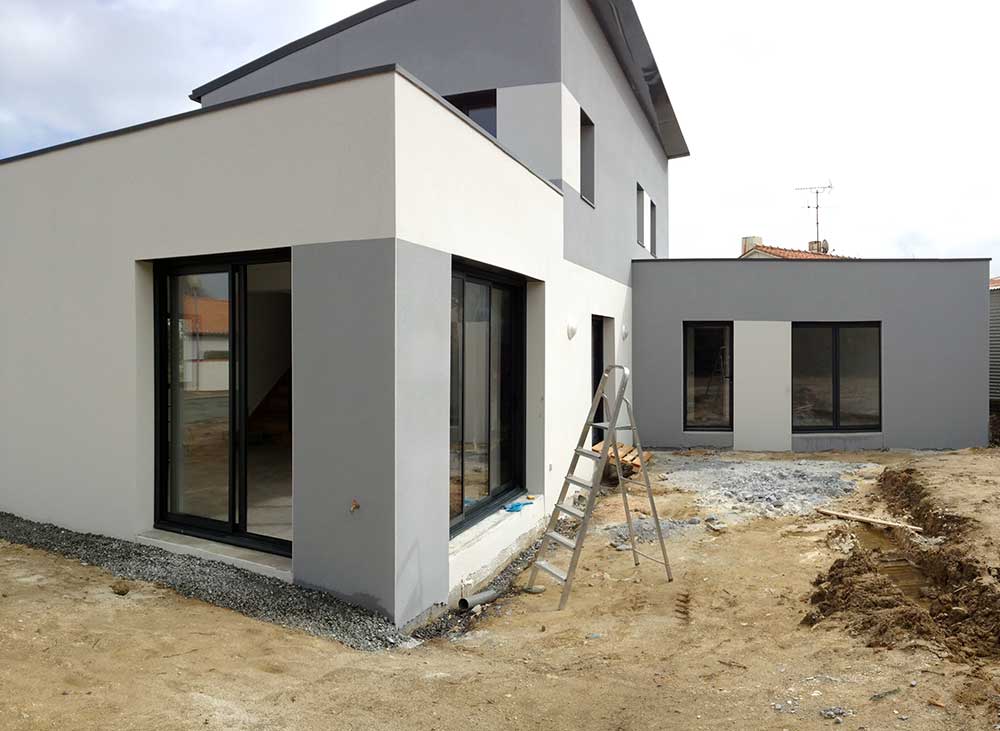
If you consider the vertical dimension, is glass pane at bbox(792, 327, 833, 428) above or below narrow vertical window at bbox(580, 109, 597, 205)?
below

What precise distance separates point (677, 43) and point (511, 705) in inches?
467

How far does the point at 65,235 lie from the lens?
6164 mm

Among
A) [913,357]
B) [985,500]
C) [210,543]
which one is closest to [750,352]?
[913,357]

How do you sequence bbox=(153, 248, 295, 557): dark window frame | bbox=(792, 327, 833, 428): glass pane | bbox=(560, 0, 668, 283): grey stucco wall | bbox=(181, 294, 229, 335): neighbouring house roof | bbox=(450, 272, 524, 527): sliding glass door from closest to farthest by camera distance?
bbox=(153, 248, 295, 557): dark window frame → bbox=(181, 294, 229, 335): neighbouring house roof → bbox=(450, 272, 524, 527): sliding glass door → bbox=(560, 0, 668, 283): grey stucco wall → bbox=(792, 327, 833, 428): glass pane

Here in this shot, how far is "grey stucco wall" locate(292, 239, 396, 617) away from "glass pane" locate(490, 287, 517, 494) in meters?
2.40

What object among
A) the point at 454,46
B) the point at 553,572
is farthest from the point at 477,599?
the point at 454,46

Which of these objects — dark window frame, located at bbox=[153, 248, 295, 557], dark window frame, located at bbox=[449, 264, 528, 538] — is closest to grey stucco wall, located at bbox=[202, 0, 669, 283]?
dark window frame, located at bbox=[449, 264, 528, 538]

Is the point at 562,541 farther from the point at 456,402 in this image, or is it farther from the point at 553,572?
the point at 456,402

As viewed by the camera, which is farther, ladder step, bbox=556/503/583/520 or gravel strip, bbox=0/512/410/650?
ladder step, bbox=556/503/583/520

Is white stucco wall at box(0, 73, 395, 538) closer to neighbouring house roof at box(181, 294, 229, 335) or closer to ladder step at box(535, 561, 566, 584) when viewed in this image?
neighbouring house roof at box(181, 294, 229, 335)

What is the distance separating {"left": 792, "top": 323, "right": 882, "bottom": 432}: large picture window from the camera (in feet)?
41.5

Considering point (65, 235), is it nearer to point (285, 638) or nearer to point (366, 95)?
point (366, 95)

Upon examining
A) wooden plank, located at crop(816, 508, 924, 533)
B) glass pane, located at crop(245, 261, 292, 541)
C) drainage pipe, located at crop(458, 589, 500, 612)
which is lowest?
drainage pipe, located at crop(458, 589, 500, 612)

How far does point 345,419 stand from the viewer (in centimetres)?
467
